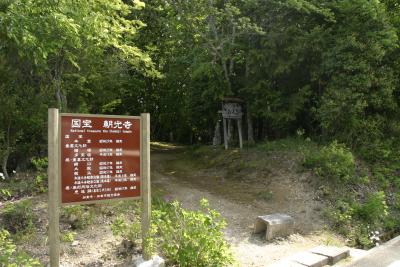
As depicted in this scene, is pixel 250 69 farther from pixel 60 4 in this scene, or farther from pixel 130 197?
pixel 130 197

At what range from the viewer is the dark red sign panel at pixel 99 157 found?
4.89 m

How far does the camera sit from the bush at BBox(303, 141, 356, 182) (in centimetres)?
1045

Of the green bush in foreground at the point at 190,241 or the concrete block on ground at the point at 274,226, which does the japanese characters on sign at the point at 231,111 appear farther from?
the green bush in foreground at the point at 190,241

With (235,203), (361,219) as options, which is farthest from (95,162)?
(361,219)

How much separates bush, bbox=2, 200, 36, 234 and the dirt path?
3411mm

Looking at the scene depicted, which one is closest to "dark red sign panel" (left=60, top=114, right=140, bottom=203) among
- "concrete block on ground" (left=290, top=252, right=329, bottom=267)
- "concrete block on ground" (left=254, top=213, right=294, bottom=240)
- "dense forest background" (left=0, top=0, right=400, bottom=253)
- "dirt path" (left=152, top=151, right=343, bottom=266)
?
"dense forest background" (left=0, top=0, right=400, bottom=253)

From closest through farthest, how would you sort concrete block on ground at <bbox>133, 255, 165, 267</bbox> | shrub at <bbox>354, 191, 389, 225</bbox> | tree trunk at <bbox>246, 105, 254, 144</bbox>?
concrete block on ground at <bbox>133, 255, 165, 267</bbox> → shrub at <bbox>354, 191, 389, 225</bbox> → tree trunk at <bbox>246, 105, 254, 144</bbox>

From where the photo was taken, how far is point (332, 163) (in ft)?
35.1

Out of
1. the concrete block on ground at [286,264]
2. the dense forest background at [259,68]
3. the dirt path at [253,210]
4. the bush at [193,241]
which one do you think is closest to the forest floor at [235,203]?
the dirt path at [253,210]

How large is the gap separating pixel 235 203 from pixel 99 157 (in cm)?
511

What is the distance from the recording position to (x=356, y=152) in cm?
1245

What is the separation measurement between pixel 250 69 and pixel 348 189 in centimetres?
549

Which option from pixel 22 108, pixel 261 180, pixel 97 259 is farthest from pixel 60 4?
pixel 261 180

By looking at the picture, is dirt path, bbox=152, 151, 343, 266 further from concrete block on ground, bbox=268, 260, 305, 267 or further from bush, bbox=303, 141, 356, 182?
bush, bbox=303, 141, 356, 182
